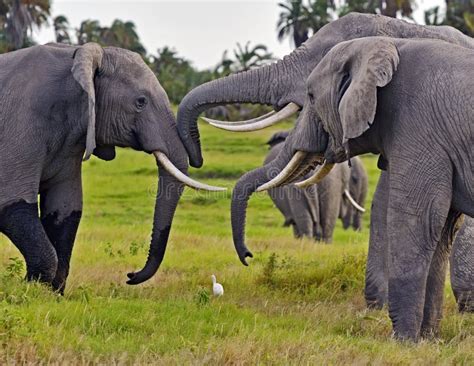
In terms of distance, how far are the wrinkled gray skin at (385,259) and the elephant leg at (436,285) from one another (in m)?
1.04

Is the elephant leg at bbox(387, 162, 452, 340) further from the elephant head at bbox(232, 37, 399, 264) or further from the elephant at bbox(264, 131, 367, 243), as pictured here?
the elephant at bbox(264, 131, 367, 243)

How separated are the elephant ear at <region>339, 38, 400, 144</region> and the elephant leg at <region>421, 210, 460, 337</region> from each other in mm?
1251

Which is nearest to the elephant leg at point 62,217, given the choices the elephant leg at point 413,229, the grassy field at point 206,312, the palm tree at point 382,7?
the grassy field at point 206,312

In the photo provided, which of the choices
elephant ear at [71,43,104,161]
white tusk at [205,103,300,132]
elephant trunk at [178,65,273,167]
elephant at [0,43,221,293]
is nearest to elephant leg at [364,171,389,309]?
white tusk at [205,103,300,132]

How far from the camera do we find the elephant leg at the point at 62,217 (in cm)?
788

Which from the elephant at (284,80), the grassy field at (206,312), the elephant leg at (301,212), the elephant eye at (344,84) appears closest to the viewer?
the grassy field at (206,312)

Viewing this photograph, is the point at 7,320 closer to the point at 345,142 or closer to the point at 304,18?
the point at 345,142

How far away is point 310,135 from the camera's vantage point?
7.12m

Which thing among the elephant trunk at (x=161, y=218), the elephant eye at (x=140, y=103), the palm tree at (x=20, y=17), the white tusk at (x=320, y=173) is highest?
the palm tree at (x=20, y=17)

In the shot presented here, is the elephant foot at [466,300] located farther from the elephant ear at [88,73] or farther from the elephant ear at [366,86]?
the elephant ear at [88,73]

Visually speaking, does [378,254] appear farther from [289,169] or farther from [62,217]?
[62,217]

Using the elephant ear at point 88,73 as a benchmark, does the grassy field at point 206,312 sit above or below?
below

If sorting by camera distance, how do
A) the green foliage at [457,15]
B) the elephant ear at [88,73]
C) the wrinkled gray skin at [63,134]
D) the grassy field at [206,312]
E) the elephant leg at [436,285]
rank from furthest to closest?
1. the green foliage at [457,15]
2. the wrinkled gray skin at [63,134]
3. the elephant ear at [88,73]
4. the elephant leg at [436,285]
5. the grassy field at [206,312]

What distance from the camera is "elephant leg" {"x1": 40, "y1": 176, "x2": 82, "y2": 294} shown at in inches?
310
